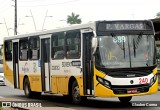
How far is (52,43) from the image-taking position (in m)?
19.7

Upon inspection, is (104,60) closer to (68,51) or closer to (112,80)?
(112,80)

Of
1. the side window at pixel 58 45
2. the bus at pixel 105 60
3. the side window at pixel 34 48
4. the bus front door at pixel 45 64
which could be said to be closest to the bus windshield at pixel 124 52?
the bus at pixel 105 60

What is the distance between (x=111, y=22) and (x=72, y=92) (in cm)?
310

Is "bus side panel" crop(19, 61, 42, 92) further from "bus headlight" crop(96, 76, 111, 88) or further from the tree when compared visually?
the tree

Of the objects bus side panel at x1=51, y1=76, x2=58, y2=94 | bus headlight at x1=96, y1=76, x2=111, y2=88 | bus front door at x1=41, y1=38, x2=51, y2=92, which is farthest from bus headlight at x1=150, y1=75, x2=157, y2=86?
bus front door at x1=41, y1=38, x2=51, y2=92

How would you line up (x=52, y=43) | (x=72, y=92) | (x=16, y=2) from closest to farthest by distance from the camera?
(x=72, y=92) < (x=52, y=43) < (x=16, y=2)

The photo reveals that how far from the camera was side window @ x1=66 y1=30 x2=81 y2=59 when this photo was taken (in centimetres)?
1747

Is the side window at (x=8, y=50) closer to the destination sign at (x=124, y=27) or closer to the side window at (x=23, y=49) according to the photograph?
the side window at (x=23, y=49)

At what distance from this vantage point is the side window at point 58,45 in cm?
1884

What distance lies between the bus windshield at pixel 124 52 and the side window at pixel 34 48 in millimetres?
5504

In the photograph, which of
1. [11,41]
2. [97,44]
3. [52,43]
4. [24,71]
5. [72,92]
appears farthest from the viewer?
[11,41]

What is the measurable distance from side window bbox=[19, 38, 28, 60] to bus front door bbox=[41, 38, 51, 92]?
2.08 m

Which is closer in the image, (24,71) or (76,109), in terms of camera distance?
(76,109)

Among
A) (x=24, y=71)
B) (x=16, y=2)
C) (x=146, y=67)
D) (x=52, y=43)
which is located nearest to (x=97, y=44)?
(x=146, y=67)
